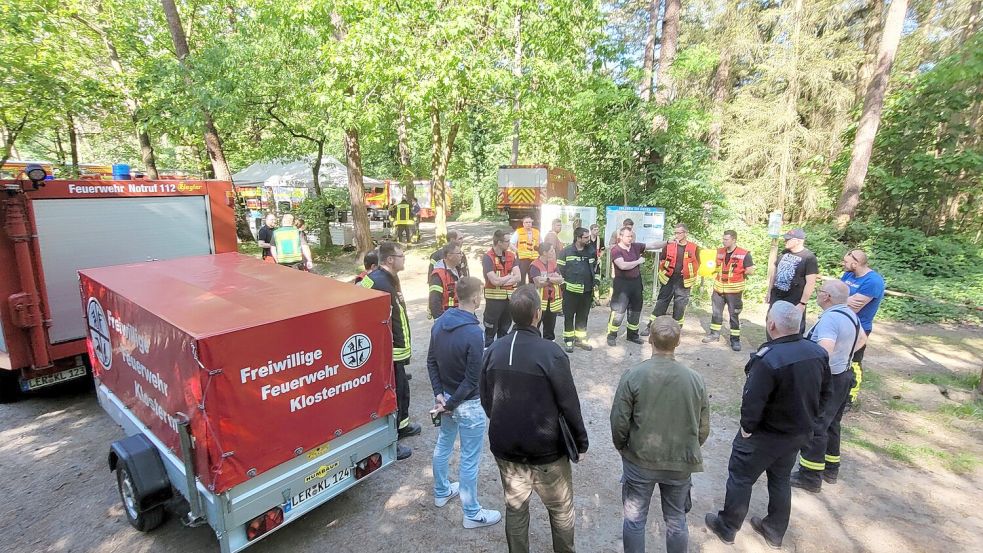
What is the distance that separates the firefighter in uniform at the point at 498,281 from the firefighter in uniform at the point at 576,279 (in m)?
1.07

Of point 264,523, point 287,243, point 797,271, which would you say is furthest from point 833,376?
point 287,243

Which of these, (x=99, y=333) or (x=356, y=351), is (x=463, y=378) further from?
(x=99, y=333)

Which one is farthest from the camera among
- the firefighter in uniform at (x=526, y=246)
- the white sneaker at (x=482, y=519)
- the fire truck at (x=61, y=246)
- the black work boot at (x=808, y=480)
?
the firefighter in uniform at (x=526, y=246)

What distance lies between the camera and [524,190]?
18.4 metres

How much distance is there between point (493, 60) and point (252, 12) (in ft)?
29.7

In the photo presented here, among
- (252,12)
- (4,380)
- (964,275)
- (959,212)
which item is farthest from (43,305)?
(959,212)

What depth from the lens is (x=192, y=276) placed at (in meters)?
4.17

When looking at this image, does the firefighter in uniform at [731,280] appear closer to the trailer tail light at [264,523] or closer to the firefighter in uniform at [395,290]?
the firefighter in uniform at [395,290]

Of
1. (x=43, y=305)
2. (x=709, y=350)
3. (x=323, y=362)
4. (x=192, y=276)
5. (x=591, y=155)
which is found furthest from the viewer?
(x=591, y=155)

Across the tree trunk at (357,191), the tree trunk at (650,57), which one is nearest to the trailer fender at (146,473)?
the tree trunk at (357,191)

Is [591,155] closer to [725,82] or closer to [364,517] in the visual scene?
[725,82]

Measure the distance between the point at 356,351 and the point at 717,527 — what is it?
3052mm

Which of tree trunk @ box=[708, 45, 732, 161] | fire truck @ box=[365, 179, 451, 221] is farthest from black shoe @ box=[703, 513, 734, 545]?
fire truck @ box=[365, 179, 451, 221]

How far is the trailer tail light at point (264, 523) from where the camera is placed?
2.94m
